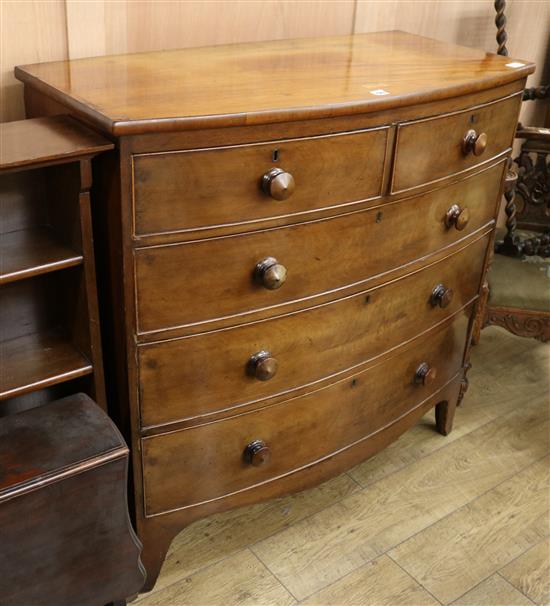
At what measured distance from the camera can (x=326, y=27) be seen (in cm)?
227

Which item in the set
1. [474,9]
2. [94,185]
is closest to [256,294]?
[94,185]

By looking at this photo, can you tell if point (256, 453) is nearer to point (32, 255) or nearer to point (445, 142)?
point (32, 255)

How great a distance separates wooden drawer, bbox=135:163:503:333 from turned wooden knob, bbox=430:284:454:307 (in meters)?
0.13

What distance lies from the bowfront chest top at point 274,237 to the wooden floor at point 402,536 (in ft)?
0.68

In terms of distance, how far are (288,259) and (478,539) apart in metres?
1.06

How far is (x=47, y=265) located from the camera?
1497 mm

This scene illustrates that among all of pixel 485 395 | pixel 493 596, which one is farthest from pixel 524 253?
pixel 493 596

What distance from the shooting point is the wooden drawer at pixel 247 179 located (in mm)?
1442

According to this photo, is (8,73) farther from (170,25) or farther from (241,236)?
(241,236)

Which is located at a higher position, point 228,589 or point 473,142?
point 473,142

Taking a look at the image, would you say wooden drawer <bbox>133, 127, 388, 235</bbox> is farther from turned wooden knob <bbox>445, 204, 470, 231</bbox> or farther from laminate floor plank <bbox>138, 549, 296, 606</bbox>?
laminate floor plank <bbox>138, 549, 296, 606</bbox>

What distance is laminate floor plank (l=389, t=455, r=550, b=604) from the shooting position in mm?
2068

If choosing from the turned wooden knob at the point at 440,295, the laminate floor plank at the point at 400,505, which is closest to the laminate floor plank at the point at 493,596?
the laminate floor plank at the point at 400,505

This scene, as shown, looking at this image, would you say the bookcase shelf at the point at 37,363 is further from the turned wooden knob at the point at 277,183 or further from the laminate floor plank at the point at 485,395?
the laminate floor plank at the point at 485,395
